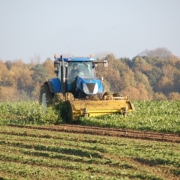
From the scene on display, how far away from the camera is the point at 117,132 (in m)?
15.2

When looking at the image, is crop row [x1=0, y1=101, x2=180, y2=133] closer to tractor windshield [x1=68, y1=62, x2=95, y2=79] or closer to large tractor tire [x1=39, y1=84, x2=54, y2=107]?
large tractor tire [x1=39, y1=84, x2=54, y2=107]

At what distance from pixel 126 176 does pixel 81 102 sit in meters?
8.50

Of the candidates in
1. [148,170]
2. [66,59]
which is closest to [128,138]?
[148,170]

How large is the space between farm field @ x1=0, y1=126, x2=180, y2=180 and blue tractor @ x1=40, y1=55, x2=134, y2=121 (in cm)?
356

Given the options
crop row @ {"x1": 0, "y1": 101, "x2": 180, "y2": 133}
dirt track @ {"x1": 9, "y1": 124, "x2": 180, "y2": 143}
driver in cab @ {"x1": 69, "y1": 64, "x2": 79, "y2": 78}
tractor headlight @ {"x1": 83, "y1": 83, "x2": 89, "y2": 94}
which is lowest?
dirt track @ {"x1": 9, "y1": 124, "x2": 180, "y2": 143}

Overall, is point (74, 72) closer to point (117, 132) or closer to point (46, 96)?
point (46, 96)

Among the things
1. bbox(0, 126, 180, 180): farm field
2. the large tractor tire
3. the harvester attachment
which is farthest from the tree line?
bbox(0, 126, 180, 180): farm field

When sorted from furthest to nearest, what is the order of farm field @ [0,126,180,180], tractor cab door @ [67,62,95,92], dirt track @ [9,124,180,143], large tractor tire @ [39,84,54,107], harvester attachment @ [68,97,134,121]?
large tractor tire @ [39,84,54,107] < tractor cab door @ [67,62,95,92] < harvester attachment @ [68,97,134,121] < dirt track @ [9,124,180,143] < farm field @ [0,126,180,180]

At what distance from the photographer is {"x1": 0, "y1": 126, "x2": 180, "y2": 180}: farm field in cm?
974

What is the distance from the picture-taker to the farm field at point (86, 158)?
974cm

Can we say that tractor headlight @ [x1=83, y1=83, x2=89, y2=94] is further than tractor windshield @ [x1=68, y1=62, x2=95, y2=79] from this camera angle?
No

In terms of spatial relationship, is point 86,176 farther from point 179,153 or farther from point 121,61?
point 121,61

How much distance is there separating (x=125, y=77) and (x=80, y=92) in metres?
32.0

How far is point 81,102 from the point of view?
17.9 meters
